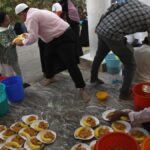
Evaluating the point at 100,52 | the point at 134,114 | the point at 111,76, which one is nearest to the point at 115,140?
the point at 134,114

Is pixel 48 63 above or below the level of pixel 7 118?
above

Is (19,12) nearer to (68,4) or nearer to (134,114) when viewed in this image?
(68,4)

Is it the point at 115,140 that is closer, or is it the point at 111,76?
the point at 115,140

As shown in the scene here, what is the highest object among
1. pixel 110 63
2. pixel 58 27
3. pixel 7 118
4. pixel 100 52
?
pixel 58 27

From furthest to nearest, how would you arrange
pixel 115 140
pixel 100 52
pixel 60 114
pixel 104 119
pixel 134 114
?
pixel 100 52 → pixel 60 114 → pixel 104 119 → pixel 134 114 → pixel 115 140

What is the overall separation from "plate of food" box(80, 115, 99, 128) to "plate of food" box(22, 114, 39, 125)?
0.47m

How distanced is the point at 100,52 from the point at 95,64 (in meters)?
0.16

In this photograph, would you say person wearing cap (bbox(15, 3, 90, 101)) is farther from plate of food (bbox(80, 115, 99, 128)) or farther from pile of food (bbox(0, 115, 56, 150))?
pile of food (bbox(0, 115, 56, 150))

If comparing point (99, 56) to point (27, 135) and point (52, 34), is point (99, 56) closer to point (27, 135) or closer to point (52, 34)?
point (52, 34)

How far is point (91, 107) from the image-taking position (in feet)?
8.88

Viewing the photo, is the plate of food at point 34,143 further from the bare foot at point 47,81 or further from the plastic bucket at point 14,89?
the bare foot at point 47,81

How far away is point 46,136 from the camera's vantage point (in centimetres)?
231

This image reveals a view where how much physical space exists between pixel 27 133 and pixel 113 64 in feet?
4.73

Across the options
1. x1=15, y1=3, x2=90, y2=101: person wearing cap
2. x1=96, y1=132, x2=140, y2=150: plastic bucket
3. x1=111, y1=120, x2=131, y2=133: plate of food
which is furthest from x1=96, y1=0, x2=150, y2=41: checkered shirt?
x1=96, y1=132, x2=140, y2=150: plastic bucket
